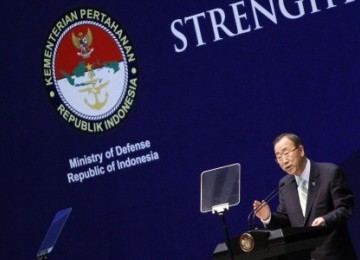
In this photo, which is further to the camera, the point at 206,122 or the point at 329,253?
the point at 206,122

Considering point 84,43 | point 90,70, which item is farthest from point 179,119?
point 84,43

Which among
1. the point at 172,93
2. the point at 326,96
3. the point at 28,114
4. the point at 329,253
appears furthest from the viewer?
the point at 28,114

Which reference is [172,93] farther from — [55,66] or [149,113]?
[55,66]

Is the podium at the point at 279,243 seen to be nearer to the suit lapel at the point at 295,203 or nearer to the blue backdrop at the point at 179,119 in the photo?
the suit lapel at the point at 295,203

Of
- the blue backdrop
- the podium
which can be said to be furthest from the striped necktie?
the blue backdrop

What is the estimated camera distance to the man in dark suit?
17.1 ft

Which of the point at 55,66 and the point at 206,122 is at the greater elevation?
the point at 55,66

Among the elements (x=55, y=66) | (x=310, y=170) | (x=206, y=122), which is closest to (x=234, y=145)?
(x=206, y=122)

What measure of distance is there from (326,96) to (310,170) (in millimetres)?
938

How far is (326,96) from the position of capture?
623cm

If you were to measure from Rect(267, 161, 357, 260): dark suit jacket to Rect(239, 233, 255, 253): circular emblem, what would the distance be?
532 mm

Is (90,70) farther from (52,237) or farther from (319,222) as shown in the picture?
(319,222)

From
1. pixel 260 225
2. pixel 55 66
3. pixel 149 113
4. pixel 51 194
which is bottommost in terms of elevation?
pixel 260 225

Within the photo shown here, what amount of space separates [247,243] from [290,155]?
870 millimetres
